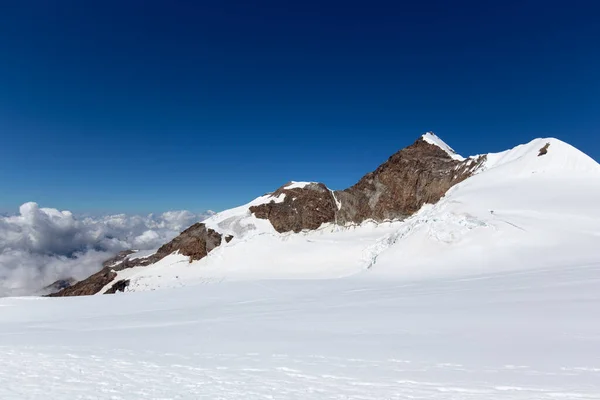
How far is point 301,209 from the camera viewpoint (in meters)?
60.9

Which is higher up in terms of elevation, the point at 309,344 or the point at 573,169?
the point at 573,169

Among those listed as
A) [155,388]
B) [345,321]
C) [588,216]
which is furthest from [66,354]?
[588,216]

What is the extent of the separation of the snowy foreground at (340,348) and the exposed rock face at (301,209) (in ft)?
148

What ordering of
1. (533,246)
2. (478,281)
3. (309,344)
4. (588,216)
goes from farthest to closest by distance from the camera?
(588,216), (533,246), (478,281), (309,344)

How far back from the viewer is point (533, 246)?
2194 cm

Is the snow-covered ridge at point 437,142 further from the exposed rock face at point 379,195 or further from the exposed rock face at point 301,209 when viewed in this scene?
the exposed rock face at point 301,209

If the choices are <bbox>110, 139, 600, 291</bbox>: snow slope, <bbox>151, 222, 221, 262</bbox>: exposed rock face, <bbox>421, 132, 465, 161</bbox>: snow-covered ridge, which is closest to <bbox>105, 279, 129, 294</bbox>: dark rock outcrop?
<bbox>110, 139, 600, 291</bbox>: snow slope

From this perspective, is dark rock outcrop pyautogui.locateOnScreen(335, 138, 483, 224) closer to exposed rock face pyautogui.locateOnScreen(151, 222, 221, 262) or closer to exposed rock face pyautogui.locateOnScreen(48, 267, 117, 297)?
exposed rock face pyautogui.locateOnScreen(151, 222, 221, 262)

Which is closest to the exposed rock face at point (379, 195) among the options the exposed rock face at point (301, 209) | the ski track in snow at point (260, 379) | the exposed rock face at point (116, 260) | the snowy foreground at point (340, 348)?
the exposed rock face at point (301, 209)

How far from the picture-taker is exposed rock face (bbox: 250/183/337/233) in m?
59.2

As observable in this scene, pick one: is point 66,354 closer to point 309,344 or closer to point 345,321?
point 309,344

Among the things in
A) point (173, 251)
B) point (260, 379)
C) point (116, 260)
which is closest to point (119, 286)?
point (173, 251)

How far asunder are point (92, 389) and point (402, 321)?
23.8 feet

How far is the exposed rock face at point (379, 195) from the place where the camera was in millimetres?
56219
